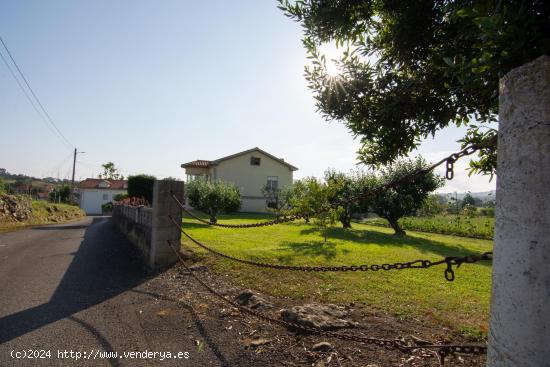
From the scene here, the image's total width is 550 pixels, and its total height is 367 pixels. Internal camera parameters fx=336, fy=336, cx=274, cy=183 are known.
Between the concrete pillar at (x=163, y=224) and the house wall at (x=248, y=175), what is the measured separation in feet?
84.3

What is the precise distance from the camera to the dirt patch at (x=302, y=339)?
3.33m

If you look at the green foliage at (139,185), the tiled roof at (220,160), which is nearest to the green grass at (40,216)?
the green foliage at (139,185)

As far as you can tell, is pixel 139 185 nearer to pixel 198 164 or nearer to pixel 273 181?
pixel 198 164

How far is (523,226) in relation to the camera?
1.66 meters

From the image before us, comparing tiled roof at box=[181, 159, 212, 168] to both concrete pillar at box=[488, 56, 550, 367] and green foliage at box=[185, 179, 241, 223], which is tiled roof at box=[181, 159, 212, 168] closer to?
green foliage at box=[185, 179, 241, 223]

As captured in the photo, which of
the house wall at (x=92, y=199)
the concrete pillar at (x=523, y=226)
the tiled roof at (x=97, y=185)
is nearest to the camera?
the concrete pillar at (x=523, y=226)

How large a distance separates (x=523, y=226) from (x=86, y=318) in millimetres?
4997

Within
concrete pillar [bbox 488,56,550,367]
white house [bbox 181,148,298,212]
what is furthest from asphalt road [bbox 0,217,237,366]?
white house [bbox 181,148,298,212]

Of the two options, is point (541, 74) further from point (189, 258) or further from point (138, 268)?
point (138, 268)

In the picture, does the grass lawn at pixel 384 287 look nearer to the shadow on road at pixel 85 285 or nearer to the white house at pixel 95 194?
the shadow on road at pixel 85 285

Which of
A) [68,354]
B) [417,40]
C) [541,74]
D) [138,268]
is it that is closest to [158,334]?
[68,354]

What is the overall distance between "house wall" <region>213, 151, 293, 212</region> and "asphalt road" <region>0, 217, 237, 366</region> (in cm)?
2538

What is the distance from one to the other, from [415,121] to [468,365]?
9.11 feet

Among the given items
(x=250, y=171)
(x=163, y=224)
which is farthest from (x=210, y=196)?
(x=250, y=171)
